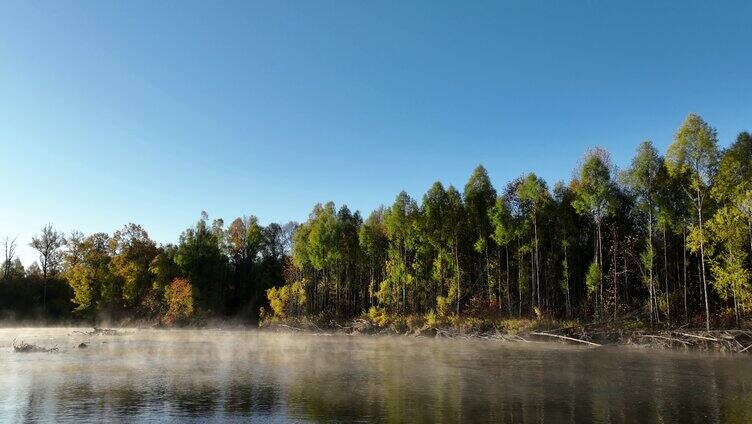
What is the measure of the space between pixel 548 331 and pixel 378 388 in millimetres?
32066

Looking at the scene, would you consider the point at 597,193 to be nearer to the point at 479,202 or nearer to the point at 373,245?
the point at 479,202

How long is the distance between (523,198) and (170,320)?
56.7 m

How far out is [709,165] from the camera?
140 ft

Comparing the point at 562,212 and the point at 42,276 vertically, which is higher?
the point at 562,212

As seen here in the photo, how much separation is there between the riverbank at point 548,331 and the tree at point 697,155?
2995 mm

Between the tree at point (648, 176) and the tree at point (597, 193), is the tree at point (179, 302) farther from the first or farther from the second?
the tree at point (648, 176)

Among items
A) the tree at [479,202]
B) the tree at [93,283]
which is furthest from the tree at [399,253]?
the tree at [93,283]

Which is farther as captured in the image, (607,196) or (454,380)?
(607,196)

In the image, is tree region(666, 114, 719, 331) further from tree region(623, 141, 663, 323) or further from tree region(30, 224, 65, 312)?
tree region(30, 224, 65, 312)

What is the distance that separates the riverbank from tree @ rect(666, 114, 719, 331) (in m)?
3.00

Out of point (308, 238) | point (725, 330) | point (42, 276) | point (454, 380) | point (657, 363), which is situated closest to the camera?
point (454, 380)

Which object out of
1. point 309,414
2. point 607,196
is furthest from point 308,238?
point 309,414

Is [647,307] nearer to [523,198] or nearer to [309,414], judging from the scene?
[523,198]

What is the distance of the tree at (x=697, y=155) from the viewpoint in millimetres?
42125
